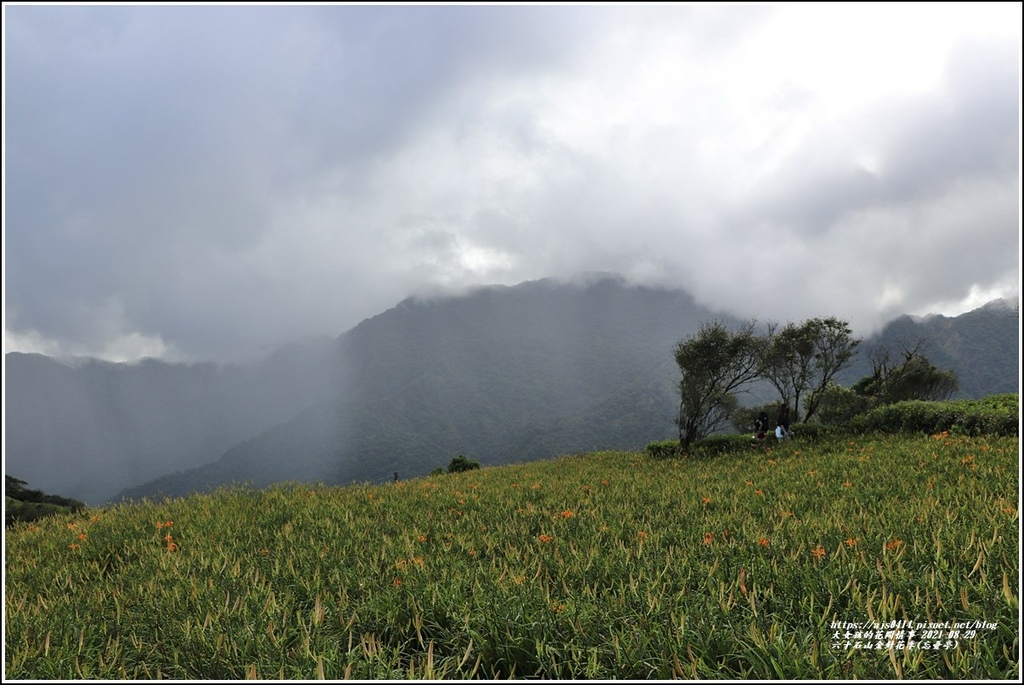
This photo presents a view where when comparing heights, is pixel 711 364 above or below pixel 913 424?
above

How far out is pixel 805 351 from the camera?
24719 mm

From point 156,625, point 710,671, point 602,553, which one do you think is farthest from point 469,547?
point 710,671

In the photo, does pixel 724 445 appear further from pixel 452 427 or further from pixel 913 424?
pixel 452 427

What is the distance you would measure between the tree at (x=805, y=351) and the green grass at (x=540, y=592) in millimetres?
18905

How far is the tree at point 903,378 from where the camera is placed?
36.2m

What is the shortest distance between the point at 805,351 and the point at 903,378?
2165 cm

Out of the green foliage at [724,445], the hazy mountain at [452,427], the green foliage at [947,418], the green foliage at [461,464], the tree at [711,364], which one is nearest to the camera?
the green foliage at [947,418]

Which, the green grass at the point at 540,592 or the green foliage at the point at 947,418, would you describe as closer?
the green grass at the point at 540,592

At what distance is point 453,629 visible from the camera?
298 cm

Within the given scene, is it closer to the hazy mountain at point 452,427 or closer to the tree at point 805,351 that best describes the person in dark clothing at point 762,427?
the tree at point 805,351

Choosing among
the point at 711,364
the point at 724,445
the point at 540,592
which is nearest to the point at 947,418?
the point at 724,445

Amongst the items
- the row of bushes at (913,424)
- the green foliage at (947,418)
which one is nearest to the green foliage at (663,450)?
the row of bushes at (913,424)

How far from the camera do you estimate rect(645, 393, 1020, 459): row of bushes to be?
12.8m

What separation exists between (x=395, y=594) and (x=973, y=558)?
3.70 meters
